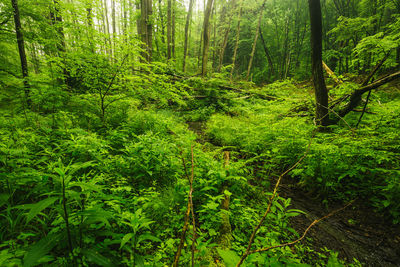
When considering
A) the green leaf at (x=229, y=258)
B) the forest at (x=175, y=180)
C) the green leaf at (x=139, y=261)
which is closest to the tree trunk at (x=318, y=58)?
the forest at (x=175, y=180)

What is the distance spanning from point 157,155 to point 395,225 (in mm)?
4163

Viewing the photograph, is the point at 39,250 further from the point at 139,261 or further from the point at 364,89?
the point at 364,89

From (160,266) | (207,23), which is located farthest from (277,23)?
(160,266)

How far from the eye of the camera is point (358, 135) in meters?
3.60

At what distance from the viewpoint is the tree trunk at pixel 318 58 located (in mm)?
3939

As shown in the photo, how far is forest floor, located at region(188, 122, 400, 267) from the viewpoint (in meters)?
2.09

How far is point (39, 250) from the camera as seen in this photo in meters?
1.13

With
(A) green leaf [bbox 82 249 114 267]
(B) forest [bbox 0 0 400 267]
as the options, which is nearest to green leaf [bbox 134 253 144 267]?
(B) forest [bbox 0 0 400 267]

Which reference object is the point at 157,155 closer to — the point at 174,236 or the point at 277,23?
the point at 174,236

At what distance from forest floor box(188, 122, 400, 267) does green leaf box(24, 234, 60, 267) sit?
2646 mm

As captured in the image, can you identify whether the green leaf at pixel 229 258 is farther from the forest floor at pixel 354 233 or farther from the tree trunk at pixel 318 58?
the tree trunk at pixel 318 58

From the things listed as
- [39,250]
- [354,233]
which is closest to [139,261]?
[39,250]

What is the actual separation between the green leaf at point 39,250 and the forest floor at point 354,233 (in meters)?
2.65

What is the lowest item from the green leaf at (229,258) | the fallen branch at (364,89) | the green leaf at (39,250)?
the green leaf at (229,258)
